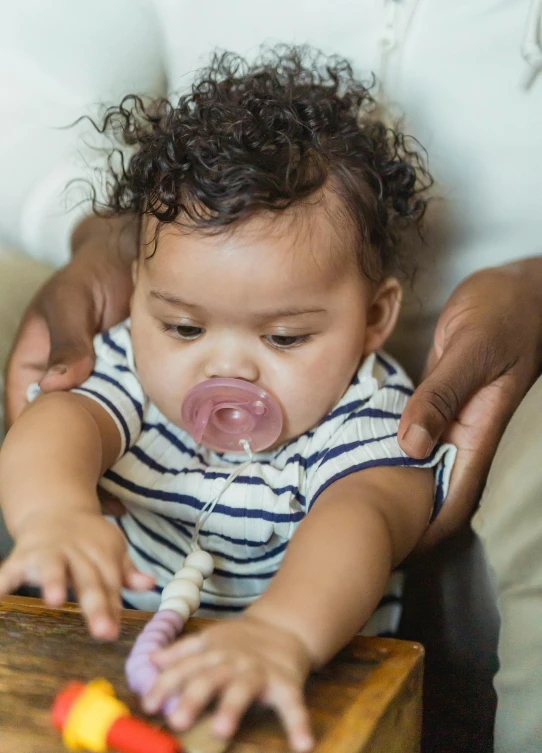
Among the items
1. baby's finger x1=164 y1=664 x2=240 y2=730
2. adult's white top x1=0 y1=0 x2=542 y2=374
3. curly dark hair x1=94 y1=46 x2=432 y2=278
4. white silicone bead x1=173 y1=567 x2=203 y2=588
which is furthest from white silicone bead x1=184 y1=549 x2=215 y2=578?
adult's white top x1=0 y1=0 x2=542 y2=374

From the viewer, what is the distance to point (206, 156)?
0.84 m

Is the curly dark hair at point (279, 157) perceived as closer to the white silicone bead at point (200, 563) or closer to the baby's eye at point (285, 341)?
the baby's eye at point (285, 341)

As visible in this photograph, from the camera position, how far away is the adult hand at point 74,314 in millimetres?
952

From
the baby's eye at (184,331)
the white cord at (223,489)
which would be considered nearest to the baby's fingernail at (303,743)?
the white cord at (223,489)

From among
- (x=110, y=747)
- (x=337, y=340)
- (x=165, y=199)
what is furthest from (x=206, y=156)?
(x=110, y=747)

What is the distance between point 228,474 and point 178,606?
309mm

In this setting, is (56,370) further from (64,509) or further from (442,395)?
(442,395)

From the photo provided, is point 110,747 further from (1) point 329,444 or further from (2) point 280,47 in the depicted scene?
(2) point 280,47

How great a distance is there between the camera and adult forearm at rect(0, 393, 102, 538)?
705 millimetres

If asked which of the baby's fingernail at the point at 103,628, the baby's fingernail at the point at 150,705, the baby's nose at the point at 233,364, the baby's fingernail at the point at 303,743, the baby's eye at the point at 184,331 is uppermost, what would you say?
the baby's eye at the point at 184,331

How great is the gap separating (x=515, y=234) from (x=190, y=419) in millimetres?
567

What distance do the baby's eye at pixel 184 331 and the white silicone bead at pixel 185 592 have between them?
0.30 meters

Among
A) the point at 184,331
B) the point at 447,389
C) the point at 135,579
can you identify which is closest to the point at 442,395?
the point at 447,389

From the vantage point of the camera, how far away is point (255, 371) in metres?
0.85
